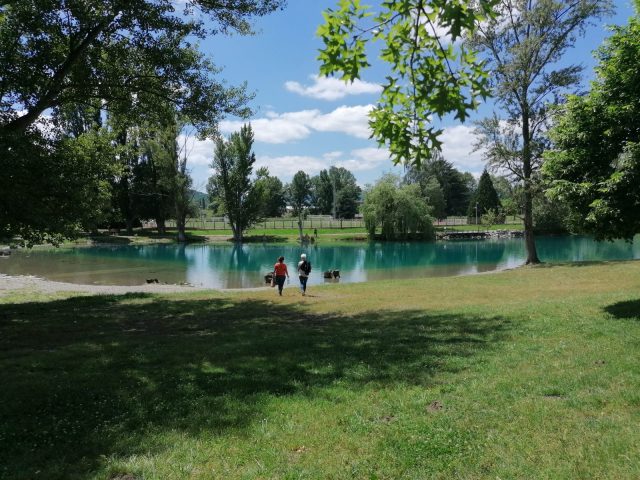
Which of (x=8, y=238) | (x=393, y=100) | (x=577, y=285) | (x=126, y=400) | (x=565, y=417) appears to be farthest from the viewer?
(x=577, y=285)

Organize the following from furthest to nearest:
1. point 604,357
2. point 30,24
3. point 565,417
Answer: point 30,24 → point 604,357 → point 565,417

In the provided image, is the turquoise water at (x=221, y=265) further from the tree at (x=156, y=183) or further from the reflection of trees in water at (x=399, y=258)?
the tree at (x=156, y=183)

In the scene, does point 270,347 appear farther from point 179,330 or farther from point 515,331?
point 515,331

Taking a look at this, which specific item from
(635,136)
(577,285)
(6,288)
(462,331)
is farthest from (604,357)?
(6,288)

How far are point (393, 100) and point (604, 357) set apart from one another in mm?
5592

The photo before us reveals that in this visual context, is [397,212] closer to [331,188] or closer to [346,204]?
[346,204]

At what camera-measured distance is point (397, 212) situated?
66312 mm

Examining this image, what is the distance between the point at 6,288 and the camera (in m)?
23.1

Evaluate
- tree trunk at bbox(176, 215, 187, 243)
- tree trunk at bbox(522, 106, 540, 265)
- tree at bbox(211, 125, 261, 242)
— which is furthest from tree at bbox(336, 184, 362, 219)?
tree trunk at bbox(522, 106, 540, 265)

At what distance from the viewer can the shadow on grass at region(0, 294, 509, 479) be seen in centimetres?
518

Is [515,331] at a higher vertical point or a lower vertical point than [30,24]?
lower

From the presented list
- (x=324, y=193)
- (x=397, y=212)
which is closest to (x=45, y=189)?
(x=397, y=212)

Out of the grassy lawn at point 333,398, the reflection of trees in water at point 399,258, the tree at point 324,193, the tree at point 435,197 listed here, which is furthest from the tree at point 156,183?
the tree at point 324,193

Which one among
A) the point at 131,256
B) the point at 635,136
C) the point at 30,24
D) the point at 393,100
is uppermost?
the point at 30,24
